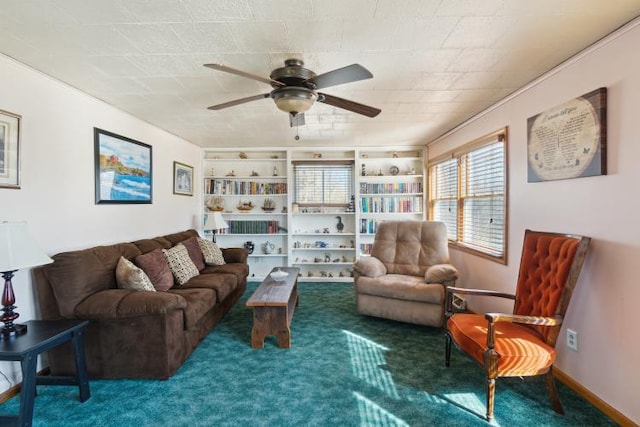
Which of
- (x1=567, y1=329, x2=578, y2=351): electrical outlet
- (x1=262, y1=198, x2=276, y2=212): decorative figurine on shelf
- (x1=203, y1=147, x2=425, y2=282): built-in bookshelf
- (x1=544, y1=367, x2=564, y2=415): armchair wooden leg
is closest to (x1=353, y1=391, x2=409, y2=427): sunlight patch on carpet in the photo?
(x1=544, y1=367, x2=564, y2=415): armchair wooden leg

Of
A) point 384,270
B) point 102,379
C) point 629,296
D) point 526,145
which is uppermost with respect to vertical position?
point 526,145

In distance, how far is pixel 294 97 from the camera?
88.4 inches

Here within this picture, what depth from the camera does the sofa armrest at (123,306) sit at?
7.48 ft

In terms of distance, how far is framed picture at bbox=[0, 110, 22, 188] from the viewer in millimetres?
2121

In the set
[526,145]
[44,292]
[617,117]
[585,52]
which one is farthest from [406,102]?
[44,292]

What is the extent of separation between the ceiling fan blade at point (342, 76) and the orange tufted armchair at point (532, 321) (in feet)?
5.55

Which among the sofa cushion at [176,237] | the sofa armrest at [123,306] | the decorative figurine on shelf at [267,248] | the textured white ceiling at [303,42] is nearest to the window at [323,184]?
the decorative figurine on shelf at [267,248]

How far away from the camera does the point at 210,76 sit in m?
2.51

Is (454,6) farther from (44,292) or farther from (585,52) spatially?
(44,292)

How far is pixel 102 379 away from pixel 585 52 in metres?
4.18

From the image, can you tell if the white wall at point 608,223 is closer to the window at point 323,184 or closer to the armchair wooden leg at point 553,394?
the armchair wooden leg at point 553,394

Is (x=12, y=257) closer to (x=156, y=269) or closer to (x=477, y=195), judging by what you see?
(x=156, y=269)

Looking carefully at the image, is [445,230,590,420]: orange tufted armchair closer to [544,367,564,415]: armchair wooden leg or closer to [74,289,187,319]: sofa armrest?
[544,367,564,415]: armchair wooden leg

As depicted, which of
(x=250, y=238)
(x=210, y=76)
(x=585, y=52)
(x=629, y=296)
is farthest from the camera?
(x=250, y=238)
